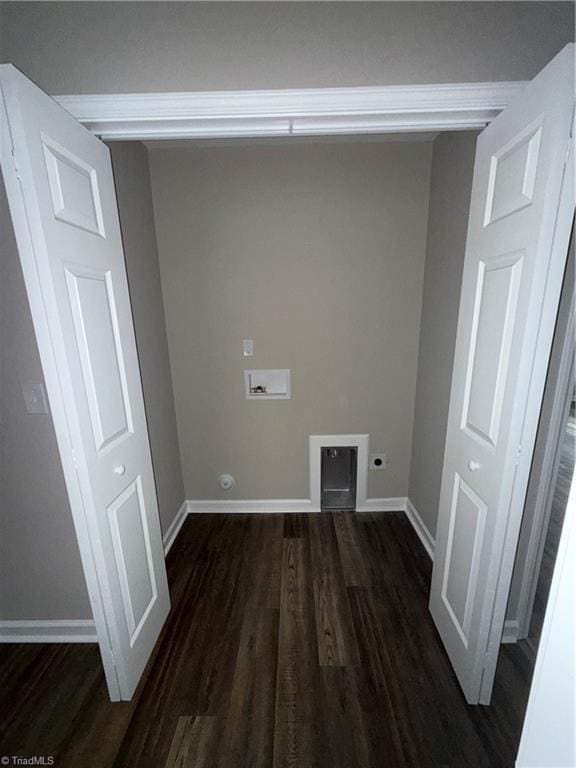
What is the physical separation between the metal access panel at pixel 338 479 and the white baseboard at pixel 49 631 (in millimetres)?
1571

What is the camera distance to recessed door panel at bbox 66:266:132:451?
41.2 inches

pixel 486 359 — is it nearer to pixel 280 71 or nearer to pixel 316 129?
pixel 316 129

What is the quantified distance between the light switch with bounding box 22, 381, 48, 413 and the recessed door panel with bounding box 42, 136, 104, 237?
25.5 inches

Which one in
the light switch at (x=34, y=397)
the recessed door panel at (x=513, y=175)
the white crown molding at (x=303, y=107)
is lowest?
Result: the light switch at (x=34, y=397)

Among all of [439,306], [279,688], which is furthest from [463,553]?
[439,306]

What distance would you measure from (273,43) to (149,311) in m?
1.42

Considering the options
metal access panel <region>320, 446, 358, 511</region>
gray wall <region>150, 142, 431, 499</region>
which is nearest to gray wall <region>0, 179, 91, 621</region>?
gray wall <region>150, 142, 431, 499</region>

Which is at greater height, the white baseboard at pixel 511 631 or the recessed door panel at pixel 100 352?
the recessed door panel at pixel 100 352

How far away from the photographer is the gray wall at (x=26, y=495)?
1185 mm

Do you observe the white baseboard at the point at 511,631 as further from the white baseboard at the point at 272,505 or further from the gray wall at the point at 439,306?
the white baseboard at the point at 272,505

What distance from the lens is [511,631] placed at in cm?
147

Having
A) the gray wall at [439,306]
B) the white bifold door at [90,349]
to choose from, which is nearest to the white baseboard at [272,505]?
the gray wall at [439,306]

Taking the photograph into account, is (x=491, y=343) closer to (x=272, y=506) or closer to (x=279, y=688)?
(x=279, y=688)

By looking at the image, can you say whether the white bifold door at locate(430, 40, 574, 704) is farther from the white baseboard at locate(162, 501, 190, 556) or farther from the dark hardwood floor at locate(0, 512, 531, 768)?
the white baseboard at locate(162, 501, 190, 556)
